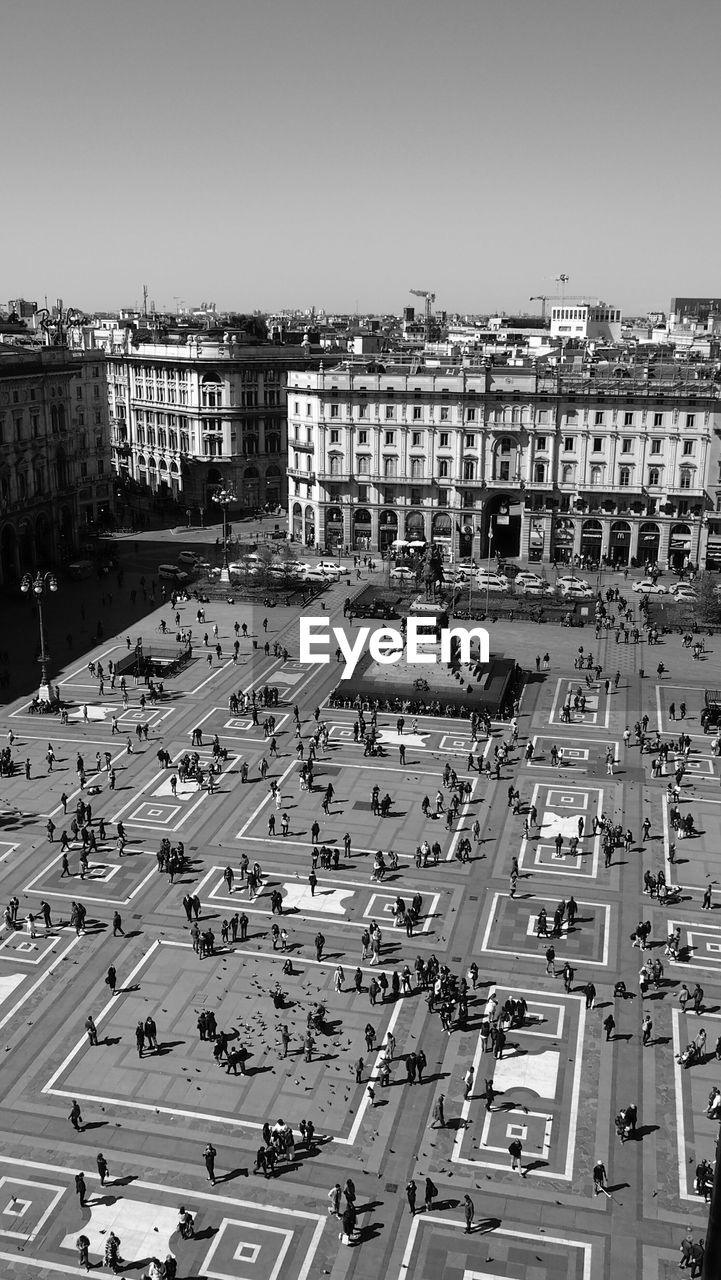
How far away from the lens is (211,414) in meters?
116

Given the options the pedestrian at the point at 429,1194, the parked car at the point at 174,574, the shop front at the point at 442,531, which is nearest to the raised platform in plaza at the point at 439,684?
the parked car at the point at 174,574

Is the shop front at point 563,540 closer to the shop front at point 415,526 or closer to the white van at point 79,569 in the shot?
the shop front at point 415,526

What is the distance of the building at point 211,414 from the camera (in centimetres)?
11606

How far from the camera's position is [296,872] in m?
44.5

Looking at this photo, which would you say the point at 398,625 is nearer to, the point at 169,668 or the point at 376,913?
the point at 169,668

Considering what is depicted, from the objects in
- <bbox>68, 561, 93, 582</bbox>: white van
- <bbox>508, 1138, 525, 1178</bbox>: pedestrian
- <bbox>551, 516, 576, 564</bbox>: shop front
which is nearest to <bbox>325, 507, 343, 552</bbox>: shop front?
<bbox>551, 516, 576, 564</bbox>: shop front

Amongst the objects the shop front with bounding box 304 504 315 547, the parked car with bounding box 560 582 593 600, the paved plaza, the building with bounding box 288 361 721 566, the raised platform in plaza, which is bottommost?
the paved plaza

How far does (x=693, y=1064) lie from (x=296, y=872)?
1718 cm

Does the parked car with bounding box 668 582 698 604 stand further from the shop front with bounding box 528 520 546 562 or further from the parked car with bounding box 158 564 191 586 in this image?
the parked car with bounding box 158 564 191 586

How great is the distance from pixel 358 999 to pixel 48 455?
233 ft

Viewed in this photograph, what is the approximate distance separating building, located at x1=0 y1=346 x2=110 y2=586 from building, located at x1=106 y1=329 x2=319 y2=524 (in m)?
12.3

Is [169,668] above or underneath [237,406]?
underneath

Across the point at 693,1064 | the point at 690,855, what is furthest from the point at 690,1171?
the point at 690,855

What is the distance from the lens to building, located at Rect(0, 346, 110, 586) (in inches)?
3538
